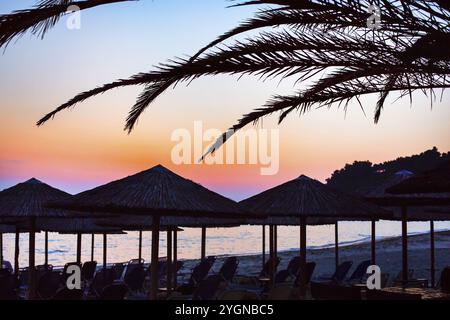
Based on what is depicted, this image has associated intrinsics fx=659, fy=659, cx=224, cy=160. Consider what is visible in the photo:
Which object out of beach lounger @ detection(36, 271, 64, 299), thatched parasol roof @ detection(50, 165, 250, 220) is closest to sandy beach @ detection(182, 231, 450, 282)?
beach lounger @ detection(36, 271, 64, 299)

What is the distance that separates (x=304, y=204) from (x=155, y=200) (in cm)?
351

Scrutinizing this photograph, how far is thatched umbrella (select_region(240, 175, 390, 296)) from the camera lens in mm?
10797

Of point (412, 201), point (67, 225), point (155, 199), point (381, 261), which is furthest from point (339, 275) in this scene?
point (381, 261)

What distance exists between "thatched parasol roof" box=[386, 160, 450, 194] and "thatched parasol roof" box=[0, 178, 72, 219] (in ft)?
20.6

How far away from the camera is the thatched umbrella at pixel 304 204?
10797mm

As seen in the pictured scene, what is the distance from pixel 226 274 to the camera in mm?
15539

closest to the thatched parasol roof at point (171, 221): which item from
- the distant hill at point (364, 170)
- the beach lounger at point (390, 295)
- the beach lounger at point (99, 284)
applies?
the beach lounger at point (99, 284)

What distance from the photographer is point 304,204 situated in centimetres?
1101

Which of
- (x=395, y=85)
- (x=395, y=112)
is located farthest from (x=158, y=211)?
(x=395, y=112)

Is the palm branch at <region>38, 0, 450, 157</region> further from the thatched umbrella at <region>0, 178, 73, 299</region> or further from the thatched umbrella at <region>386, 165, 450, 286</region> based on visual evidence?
the thatched umbrella at <region>0, 178, 73, 299</region>

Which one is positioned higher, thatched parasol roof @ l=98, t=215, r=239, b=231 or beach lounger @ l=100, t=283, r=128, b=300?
thatched parasol roof @ l=98, t=215, r=239, b=231
